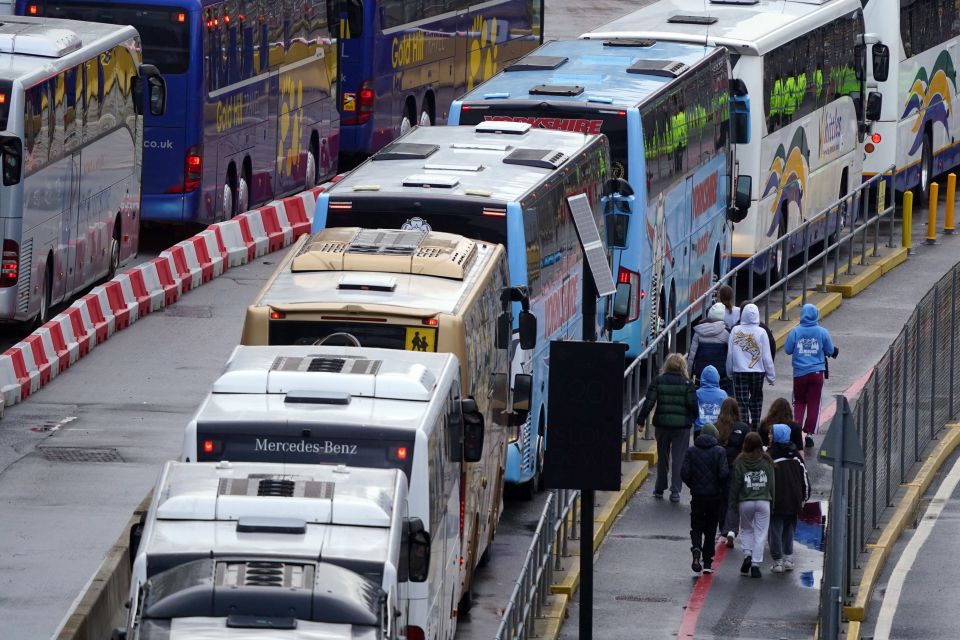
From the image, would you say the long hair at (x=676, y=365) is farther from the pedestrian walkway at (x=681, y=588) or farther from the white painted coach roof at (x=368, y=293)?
the white painted coach roof at (x=368, y=293)

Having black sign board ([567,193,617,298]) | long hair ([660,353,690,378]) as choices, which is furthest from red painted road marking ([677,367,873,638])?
black sign board ([567,193,617,298])

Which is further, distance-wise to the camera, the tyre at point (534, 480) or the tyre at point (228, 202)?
the tyre at point (228, 202)

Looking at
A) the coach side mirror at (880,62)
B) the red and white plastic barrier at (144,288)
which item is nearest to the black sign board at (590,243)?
the red and white plastic barrier at (144,288)

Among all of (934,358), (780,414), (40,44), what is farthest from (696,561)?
(40,44)

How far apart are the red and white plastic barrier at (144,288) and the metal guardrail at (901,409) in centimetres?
828

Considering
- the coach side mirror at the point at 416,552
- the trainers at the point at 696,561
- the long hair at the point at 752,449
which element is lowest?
the trainers at the point at 696,561

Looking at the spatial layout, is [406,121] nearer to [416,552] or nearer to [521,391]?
[521,391]

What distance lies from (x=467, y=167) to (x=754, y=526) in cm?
426

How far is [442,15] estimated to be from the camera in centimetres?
3872

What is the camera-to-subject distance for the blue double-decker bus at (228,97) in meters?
30.2

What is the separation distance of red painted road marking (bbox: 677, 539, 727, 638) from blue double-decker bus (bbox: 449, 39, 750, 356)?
5018 millimetres

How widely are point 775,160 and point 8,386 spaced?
11767 millimetres

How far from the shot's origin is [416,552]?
14.0 m

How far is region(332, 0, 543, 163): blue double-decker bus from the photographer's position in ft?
119
